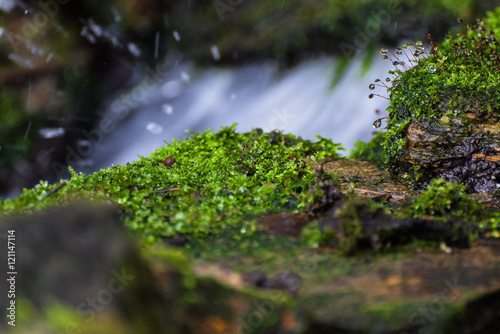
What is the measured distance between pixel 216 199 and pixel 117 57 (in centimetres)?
841

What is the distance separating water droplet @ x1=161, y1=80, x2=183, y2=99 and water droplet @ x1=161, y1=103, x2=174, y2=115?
0.24 metres

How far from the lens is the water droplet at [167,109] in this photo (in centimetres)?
1001

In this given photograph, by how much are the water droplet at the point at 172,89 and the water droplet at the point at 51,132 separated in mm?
2618

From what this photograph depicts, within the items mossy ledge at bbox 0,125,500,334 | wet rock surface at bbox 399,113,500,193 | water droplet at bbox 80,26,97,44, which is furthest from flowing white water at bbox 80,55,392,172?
mossy ledge at bbox 0,125,500,334

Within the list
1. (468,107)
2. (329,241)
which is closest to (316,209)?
(329,241)

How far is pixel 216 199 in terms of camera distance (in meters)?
3.49

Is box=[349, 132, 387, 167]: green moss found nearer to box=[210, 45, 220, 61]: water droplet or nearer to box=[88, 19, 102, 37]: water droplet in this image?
box=[210, 45, 220, 61]: water droplet

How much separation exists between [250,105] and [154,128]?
7.61 feet

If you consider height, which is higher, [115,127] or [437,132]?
[115,127]

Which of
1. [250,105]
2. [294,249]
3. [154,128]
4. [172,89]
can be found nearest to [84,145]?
[154,128]

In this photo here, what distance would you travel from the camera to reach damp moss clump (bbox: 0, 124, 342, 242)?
10.1ft

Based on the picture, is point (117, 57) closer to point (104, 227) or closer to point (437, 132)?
point (437, 132)

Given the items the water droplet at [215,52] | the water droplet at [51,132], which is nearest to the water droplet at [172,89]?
the water droplet at [215,52]

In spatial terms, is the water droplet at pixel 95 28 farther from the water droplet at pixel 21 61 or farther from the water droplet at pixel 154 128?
the water droplet at pixel 154 128
